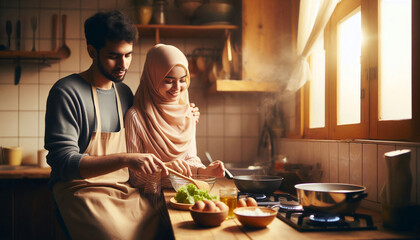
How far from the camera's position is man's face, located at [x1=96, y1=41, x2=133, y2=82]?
5.79ft

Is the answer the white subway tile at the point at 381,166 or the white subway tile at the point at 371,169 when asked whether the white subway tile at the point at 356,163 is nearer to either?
the white subway tile at the point at 371,169

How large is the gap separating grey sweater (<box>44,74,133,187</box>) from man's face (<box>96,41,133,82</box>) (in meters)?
0.13

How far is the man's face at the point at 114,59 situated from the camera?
1766 millimetres

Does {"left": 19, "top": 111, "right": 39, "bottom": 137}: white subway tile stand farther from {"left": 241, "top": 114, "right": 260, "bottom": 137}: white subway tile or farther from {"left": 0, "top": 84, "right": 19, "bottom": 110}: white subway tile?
{"left": 241, "top": 114, "right": 260, "bottom": 137}: white subway tile

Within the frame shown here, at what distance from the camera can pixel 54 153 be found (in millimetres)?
1615

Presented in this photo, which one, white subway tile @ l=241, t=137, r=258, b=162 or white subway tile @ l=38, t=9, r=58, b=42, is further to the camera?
white subway tile @ l=241, t=137, r=258, b=162

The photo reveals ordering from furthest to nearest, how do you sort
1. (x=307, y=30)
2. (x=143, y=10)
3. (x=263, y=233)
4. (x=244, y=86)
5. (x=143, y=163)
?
1. (x=143, y=10)
2. (x=244, y=86)
3. (x=307, y=30)
4. (x=143, y=163)
5. (x=263, y=233)

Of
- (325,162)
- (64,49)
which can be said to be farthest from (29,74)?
(325,162)

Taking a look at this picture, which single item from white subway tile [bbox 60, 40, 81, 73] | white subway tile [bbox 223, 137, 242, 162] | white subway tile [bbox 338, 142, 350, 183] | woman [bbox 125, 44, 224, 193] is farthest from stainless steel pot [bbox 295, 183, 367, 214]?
white subway tile [bbox 60, 40, 81, 73]

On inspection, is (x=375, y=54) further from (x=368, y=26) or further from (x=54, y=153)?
(x=54, y=153)

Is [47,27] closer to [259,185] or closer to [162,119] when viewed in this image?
[162,119]

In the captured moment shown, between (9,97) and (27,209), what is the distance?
1169 millimetres

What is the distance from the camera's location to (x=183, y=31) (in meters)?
3.31

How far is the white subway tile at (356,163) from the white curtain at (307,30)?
777 mm
